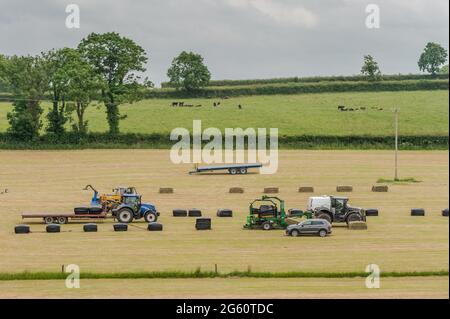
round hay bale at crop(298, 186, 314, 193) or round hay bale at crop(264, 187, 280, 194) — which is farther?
round hay bale at crop(298, 186, 314, 193)

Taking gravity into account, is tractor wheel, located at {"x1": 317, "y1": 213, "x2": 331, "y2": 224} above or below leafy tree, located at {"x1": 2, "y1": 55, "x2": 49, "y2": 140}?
below

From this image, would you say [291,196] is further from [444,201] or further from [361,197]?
[444,201]

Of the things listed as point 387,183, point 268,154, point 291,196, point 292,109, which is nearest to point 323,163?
point 268,154

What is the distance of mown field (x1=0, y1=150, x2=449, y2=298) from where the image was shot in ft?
138

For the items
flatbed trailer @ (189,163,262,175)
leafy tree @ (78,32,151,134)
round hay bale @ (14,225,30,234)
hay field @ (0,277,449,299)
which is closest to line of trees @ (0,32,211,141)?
leafy tree @ (78,32,151,134)

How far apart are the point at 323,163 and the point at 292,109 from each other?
56.0 m

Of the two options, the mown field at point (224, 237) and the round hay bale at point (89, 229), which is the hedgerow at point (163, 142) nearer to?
the mown field at point (224, 237)

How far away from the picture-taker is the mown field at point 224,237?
138ft

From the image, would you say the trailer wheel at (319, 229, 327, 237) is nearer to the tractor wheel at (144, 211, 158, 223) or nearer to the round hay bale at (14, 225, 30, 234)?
the tractor wheel at (144, 211, 158, 223)

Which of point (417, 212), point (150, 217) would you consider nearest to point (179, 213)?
point (150, 217)

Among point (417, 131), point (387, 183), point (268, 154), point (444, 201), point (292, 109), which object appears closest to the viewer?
point (444, 201)

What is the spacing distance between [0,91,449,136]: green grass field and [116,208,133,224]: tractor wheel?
70.0m

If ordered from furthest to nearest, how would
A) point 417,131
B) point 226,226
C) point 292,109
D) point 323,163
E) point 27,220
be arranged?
point 292,109, point 417,131, point 323,163, point 27,220, point 226,226
